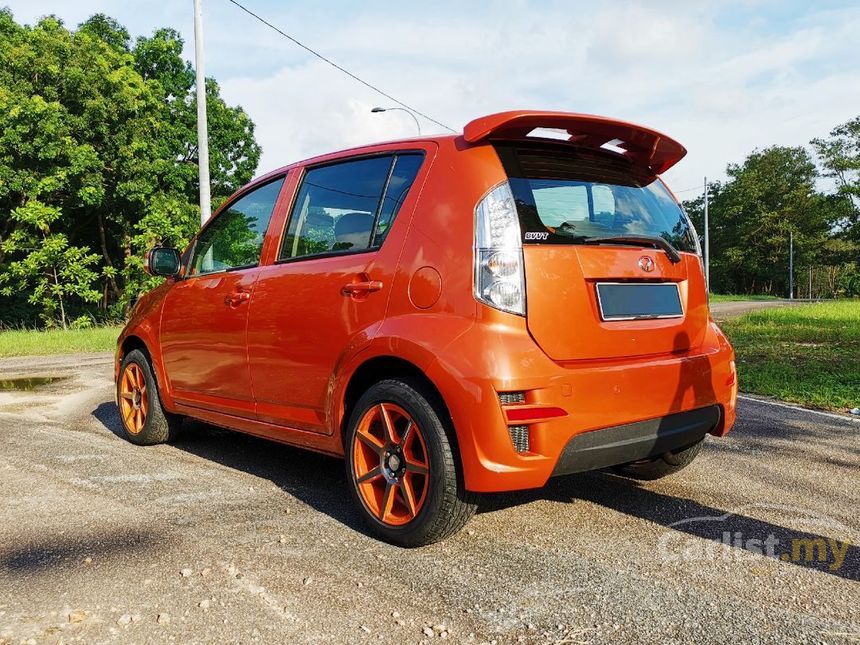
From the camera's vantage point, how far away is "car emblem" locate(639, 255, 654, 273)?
10.9 ft

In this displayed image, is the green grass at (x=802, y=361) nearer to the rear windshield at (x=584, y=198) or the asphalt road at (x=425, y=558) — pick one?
the asphalt road at (x=425, y=558)

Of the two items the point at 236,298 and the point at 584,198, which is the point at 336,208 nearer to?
the point at 236,298

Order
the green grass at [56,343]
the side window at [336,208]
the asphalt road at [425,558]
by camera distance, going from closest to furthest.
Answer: the asphalt road at [425,558], the side window at [336,208], the green grass at [56,343]

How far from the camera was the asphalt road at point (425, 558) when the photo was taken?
240cm

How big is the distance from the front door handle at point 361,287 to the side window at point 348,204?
20 cm

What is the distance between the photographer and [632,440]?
310 centimetres

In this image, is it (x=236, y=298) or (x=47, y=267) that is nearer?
(x=236, y=298)

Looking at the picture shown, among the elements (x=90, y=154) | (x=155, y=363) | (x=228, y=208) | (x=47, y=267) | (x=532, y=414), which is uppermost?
(x=90, y=154)

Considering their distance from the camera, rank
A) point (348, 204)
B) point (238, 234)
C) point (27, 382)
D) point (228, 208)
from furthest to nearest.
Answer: point (27, 382)
point (228, 208)
point (238, 234)
point (348, 204)

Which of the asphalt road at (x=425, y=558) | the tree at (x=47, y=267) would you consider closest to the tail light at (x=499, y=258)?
the asphalt road at (x=425, y=558)

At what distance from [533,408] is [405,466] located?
668 mm

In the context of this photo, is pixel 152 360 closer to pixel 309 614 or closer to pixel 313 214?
pixel 313 214

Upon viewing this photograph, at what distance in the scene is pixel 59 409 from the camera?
692 centimetres

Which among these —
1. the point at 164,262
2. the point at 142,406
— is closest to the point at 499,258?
the point at 164,262
